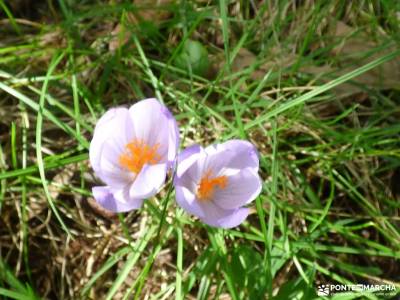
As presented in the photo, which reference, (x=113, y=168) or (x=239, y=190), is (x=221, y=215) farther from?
(x=113, y=168)

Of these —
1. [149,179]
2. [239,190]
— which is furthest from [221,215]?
[149,179]

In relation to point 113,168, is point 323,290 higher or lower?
lower

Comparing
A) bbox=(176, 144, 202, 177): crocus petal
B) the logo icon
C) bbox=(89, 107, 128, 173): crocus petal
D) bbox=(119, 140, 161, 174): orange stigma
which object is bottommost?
the logo icon

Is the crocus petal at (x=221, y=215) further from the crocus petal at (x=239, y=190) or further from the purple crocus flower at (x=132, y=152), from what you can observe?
the purple crocus flower at (x=132, y=152)

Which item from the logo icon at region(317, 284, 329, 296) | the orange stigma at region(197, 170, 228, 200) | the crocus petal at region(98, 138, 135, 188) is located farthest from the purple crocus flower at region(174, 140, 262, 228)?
the logo icon at region(317, 284, 329, 296)

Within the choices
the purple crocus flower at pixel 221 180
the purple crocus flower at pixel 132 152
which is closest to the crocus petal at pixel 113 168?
the purple crocus flower at pixel 132 152

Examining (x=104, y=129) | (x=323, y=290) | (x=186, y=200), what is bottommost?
(x=323, y=290)

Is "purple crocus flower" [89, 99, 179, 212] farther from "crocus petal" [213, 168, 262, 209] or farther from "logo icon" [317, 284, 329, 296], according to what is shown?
"logo icon" [317, 284, 329, 296]
